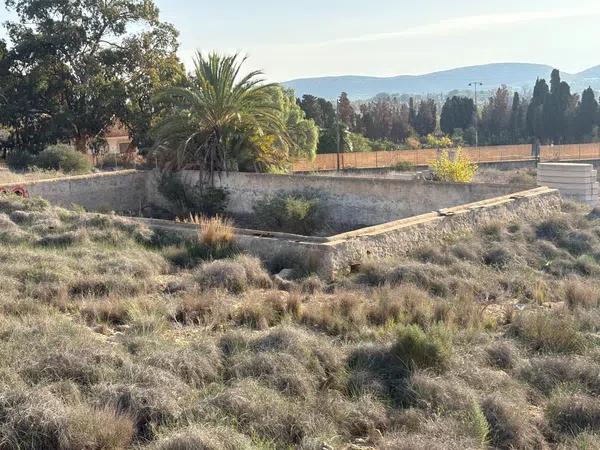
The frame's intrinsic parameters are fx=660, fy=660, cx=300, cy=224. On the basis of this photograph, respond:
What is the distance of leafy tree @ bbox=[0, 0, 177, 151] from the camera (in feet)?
103

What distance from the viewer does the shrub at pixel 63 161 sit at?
24.6m

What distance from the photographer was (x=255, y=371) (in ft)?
22.0

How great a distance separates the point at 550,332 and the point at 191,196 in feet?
49.7

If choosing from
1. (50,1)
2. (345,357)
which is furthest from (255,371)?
(50,1)

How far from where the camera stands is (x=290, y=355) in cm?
694

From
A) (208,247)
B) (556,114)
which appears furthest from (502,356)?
(556,114)

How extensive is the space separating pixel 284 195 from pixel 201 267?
826cm

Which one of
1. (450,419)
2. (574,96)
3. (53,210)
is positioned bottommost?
(450,419)

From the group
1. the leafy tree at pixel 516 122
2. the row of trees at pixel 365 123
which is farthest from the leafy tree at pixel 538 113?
the row of trees at pixel 365 123

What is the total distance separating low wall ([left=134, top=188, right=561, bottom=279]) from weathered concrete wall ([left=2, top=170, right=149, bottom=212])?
221 inches

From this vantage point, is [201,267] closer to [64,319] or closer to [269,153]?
[64,319]

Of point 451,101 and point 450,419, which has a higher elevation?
point 451,101

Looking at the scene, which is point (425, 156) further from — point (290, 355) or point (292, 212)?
point (290, 355)

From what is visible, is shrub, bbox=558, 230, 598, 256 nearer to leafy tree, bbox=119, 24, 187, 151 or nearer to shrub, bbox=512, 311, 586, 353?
shrub, bbox=512, 311, 586, 353
